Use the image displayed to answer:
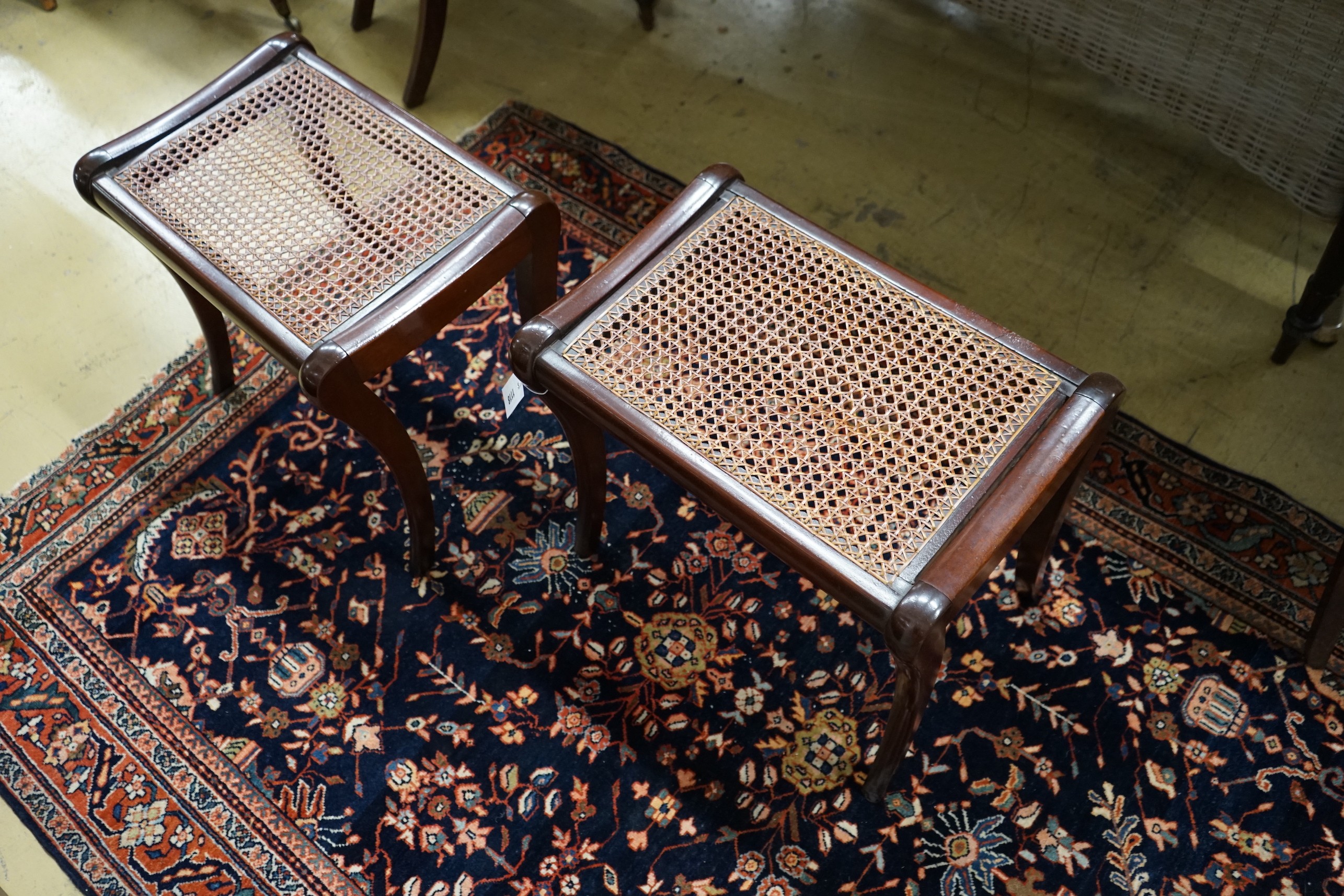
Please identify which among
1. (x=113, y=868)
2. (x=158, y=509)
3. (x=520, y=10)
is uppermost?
(x=520, y=10)

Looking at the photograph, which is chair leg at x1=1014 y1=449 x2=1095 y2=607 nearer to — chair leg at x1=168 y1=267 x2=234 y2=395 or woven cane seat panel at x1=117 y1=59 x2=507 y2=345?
→ woven cane seat panel at x1=117 y1=59 x2=507 y2=345

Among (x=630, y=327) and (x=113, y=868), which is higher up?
(x=630, y=327)

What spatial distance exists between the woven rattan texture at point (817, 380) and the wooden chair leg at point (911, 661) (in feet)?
0.22

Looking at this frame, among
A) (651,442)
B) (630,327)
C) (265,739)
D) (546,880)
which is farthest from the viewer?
(265,739)

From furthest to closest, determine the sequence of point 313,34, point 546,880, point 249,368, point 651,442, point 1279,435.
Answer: point 313,34 < point 249,368 < point 1279,435 < point 546,880 < point 651,442

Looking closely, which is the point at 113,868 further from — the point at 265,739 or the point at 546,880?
the point at 546,880

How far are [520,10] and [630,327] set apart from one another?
1602mm

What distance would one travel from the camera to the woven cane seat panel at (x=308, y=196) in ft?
5.16

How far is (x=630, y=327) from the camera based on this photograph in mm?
1476

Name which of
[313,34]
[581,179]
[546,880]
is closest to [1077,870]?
[546,880]

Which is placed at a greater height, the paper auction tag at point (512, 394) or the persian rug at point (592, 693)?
the paper auction tag at point (512, 394)

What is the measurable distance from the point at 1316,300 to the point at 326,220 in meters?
1.68

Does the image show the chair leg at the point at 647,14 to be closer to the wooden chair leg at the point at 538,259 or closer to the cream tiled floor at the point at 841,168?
the cream tiled floor at the point at 841,168

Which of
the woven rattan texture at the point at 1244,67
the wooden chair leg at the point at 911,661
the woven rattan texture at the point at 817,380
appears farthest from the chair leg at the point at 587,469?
the woven rattan texture at the point at 1244,67
